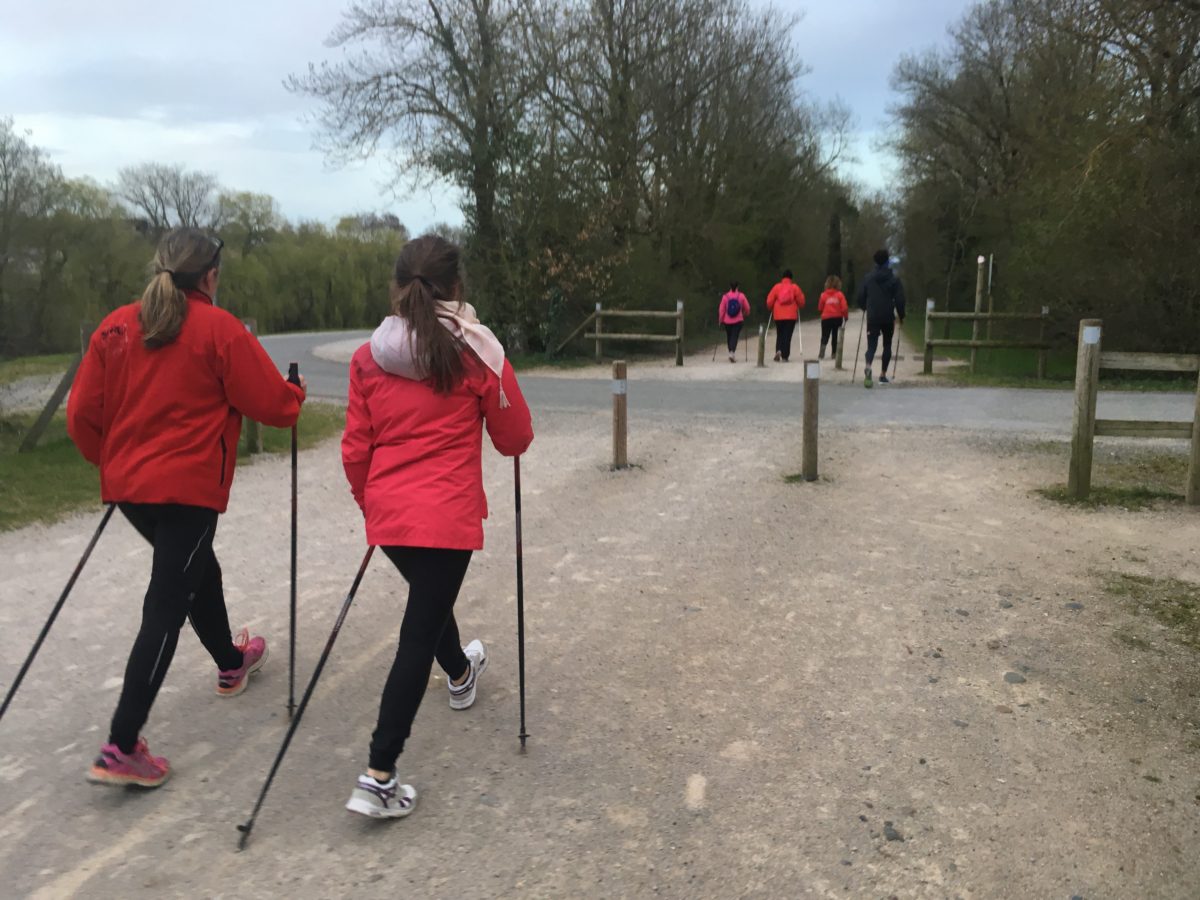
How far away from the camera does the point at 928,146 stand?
118ft

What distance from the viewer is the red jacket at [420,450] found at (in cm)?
291

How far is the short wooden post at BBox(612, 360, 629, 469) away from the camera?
8.38 m

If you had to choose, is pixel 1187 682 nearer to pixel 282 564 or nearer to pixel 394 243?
pixel 282 564

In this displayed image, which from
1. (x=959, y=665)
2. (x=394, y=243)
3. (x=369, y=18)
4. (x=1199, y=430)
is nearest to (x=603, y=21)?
(x=369, y=18)

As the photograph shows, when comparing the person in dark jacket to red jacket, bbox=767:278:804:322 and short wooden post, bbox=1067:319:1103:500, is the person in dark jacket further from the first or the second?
short wooden post, bbox=1067:319:1103:500

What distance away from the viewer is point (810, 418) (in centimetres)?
796

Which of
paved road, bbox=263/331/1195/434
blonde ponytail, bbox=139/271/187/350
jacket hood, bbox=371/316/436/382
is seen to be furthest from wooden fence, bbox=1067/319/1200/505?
blonde ponytail, bbox=139/271/187/350

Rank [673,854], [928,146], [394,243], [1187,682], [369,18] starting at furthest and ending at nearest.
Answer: [394,243], [928,146], [369,18], [1187,682], [673,854]

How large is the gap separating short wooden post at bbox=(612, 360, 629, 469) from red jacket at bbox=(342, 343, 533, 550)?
530 centimetres

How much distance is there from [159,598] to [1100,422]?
22.1 feet

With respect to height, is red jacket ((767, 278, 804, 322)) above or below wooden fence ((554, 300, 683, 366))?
above

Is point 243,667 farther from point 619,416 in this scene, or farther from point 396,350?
point 619,416

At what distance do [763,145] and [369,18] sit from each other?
1553 centimetres

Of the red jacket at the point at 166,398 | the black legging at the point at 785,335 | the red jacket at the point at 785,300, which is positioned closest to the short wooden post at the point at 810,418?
the red jacket at the point at 166,398
